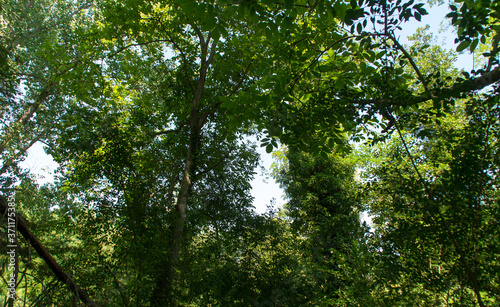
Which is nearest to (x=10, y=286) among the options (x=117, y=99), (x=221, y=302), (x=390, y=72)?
(x=390, y=72)

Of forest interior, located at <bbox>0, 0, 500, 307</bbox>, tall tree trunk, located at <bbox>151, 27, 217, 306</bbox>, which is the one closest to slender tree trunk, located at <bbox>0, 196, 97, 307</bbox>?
forest interior, located at <bbox>0, 0, 500, 307</bbox>

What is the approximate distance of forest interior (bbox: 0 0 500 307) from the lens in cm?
273

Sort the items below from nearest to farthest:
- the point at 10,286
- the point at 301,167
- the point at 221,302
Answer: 1. the point at 10,286
2. the point at 221,302
3. the point at 301,167

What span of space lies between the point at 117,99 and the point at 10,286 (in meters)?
6.35

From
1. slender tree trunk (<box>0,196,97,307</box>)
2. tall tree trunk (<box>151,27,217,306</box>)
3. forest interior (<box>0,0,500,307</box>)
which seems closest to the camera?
slender tree trunk (<box>0,196,97,307</box>)

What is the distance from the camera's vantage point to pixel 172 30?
7.22 metres

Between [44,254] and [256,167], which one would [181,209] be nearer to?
[256,167]

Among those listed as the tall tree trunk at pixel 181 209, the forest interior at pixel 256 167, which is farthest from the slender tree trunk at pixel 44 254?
the tall tree trunk at pixel 181 209

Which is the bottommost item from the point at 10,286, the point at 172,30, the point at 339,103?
the point at 10,286

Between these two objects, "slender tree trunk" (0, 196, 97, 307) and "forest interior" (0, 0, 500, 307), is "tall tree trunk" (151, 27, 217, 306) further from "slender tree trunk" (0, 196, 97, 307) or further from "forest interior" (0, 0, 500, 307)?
"slender tree trunk" (0, 196, 97, 307)

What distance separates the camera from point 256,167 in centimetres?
766

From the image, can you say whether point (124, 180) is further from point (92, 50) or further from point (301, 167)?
point (301, 167)

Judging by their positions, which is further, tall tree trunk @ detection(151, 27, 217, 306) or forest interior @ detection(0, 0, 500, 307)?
tall tree trunk @ detection(151, 27, 217, 306)

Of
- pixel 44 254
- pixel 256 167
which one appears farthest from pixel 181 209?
pixel 44 254
